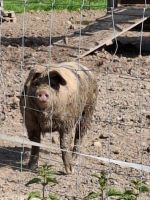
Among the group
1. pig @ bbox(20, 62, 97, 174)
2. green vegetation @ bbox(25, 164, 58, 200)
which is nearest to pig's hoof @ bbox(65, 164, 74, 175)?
pig @ bbox(20, 62, 97, 174)

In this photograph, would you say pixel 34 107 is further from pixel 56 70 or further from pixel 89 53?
pixel 89 53

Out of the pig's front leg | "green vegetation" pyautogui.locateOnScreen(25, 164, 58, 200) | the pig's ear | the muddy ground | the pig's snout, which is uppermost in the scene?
the pig's ear

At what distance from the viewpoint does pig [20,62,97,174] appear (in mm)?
6199

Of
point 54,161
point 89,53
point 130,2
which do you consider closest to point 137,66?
point 89,53

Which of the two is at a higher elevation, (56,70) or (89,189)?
(56,70)

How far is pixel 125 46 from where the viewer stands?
1255 centimetres

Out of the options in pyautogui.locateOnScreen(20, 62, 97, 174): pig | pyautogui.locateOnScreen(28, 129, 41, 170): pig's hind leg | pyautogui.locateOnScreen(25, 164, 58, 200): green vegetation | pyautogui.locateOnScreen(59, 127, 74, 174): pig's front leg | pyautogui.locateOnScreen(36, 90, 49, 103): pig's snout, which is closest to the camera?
pyautogui.locateOnScreen(25, 164, 58, 200): green vegetation

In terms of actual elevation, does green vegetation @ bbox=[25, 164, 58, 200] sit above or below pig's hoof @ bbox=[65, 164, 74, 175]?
above

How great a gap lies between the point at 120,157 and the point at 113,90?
243 centimetres

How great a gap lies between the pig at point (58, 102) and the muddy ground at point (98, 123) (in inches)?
9.6

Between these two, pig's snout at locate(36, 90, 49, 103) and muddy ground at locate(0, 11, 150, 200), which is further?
muddy ground at locate(0, 11, 150, 200)

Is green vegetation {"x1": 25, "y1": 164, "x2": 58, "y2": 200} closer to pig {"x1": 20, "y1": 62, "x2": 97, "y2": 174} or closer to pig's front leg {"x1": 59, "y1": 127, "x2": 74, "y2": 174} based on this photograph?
pig {"x1": 20, "y1": 62, "x2": 97, "y2": 174}

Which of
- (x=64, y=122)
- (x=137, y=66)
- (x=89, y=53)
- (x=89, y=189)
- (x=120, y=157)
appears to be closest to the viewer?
(x=89, y=189)

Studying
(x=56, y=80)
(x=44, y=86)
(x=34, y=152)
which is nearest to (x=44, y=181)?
(x=44, y=86)
